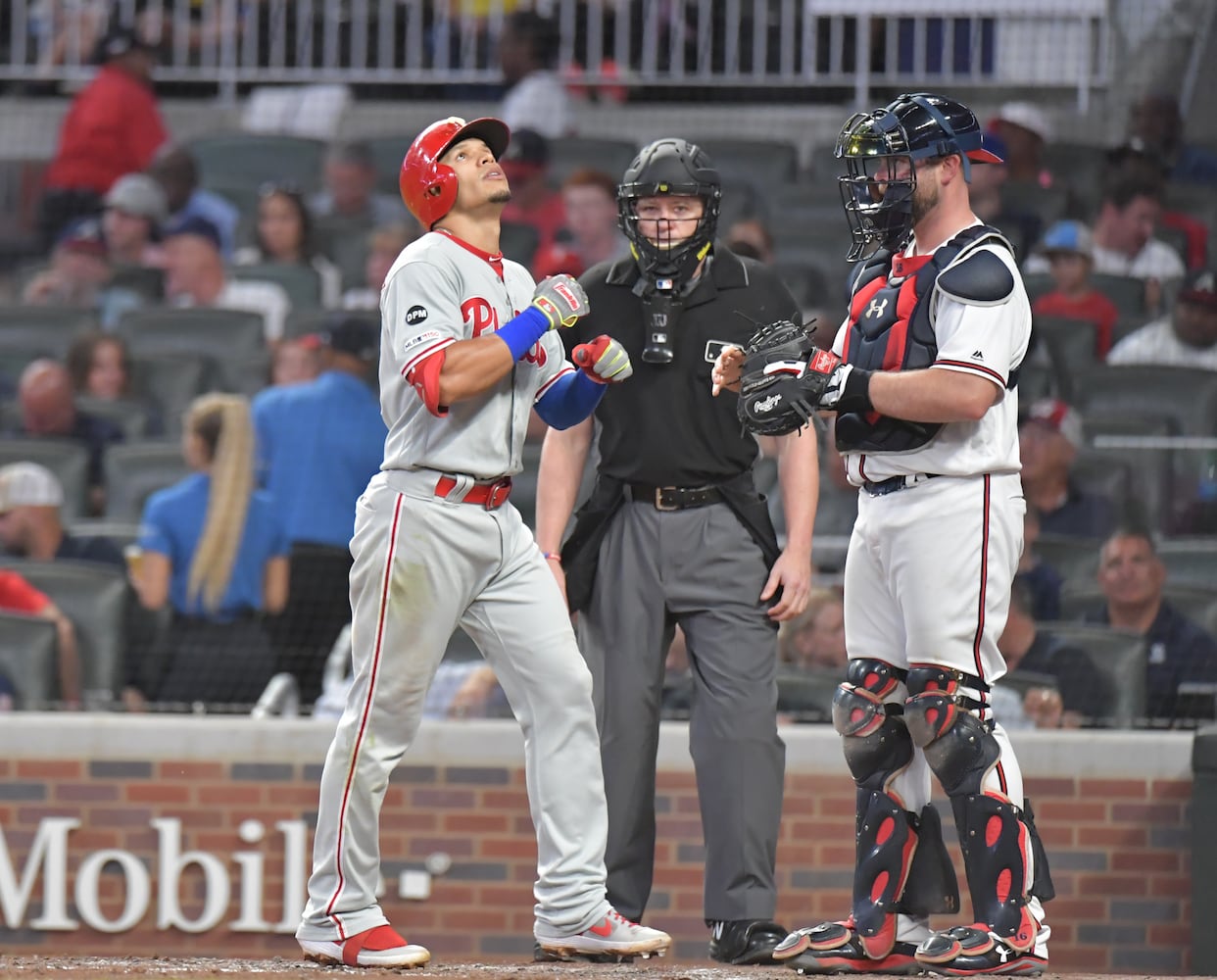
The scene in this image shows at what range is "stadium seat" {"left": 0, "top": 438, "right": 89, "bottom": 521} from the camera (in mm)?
7168

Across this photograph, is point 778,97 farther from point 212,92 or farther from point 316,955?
point 316,955

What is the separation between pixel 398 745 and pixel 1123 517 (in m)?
3.28

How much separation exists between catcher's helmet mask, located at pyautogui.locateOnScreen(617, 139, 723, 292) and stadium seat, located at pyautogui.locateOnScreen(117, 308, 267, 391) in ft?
12.9

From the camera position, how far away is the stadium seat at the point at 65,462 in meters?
7.17

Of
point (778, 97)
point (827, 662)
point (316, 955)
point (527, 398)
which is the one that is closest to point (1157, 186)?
point (778, 97)

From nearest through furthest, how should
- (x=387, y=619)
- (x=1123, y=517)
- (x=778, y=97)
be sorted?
(x=387, y=619) → (x=1123, y=517) → (x=778, y=97)

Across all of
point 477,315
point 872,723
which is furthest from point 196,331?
point 872,723

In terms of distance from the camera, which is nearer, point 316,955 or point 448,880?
point 316,955

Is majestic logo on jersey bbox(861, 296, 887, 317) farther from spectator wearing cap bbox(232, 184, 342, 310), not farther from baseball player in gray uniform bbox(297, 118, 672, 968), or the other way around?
spectator wearing cap bbox(232, 184, 342, 310)

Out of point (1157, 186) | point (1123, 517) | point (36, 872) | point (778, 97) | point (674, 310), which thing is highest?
point (778, 97)

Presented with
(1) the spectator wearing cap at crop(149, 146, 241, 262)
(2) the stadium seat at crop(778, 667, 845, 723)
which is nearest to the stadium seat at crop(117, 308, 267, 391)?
(1) the spectator wearing cap at crop(149, 146, 241, 262)

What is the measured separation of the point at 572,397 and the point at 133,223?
Result: 5.63 metres

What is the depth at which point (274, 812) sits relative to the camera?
604 centimetres

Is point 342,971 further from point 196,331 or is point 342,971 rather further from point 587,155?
point 587,155
